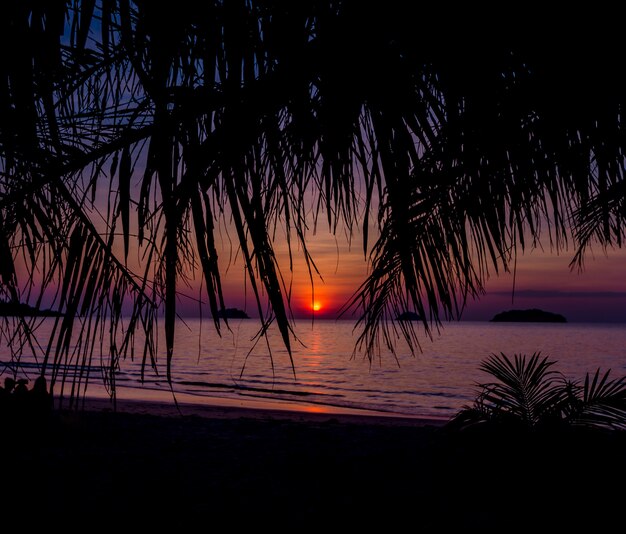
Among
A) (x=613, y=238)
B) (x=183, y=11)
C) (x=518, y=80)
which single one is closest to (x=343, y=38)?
(x=183, y=11)

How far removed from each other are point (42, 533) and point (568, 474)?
3549 mm

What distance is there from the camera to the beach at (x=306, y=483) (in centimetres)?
371

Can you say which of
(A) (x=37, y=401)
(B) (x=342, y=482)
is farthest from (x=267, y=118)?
(A) (x=37, y=401)

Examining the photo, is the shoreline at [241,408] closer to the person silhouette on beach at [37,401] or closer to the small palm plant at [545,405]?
the person silhouette on beach at [37,401]

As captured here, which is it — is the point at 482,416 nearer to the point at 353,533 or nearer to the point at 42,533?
the point at 353,533

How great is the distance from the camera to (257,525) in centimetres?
375

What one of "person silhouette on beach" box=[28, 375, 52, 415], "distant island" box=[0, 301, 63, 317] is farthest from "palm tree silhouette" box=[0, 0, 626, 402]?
"person silhouette on beach" box=[28, 375, 52, 415]

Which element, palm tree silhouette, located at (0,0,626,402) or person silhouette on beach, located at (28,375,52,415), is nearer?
palm tree silhouette, located at (0,0,626,402)

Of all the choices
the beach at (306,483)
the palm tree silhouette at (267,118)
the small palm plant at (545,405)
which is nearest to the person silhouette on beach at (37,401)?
the beach at (306,483)

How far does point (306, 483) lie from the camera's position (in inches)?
188

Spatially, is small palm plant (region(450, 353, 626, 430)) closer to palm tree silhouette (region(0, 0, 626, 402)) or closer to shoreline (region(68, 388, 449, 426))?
palm tree silhouette (region(0, 0, 626, 402))

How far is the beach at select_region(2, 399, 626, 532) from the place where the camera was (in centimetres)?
371

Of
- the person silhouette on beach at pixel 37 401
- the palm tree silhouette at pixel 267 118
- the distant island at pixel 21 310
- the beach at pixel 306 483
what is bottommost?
Result: the beach at pixel 306 483

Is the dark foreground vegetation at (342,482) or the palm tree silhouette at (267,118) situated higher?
the palm tree silhouette at (267,118)
